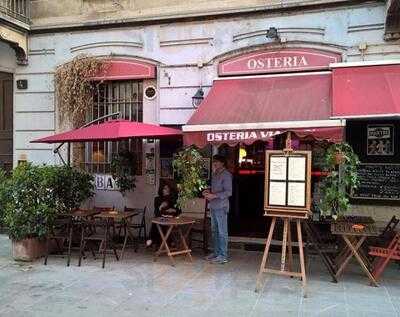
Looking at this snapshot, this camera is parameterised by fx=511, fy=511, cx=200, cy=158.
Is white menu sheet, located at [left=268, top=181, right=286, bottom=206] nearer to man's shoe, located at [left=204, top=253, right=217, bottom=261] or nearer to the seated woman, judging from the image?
man's shoe, located at [left=204, top=253, right=217, bottom=261]

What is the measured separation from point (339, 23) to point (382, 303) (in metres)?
4.70

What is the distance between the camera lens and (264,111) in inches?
296

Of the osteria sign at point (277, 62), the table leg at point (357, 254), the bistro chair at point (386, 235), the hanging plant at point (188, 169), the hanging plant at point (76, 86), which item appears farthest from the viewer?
the hanging plant at point (76, 86)

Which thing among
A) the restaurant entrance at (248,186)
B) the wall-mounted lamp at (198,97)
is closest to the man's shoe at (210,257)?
the restaurant entrance at (248,186)

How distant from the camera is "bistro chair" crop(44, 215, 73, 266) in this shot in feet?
26.8

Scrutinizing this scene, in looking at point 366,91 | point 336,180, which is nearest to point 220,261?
point 336,180

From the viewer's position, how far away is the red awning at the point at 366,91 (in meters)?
7.00

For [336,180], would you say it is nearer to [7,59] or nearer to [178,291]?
[178,291]

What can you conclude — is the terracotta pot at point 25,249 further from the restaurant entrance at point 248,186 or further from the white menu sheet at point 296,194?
the white menu sheet at point 296,194

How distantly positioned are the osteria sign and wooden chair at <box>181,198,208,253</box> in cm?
244

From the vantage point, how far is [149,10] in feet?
32.2

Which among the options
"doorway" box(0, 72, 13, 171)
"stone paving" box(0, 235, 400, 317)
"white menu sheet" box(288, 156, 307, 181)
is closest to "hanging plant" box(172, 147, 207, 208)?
"stone paving" box(0, 235, 400, 317)

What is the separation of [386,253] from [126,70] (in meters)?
5.82

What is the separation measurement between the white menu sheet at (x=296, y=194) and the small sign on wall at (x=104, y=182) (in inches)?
177
